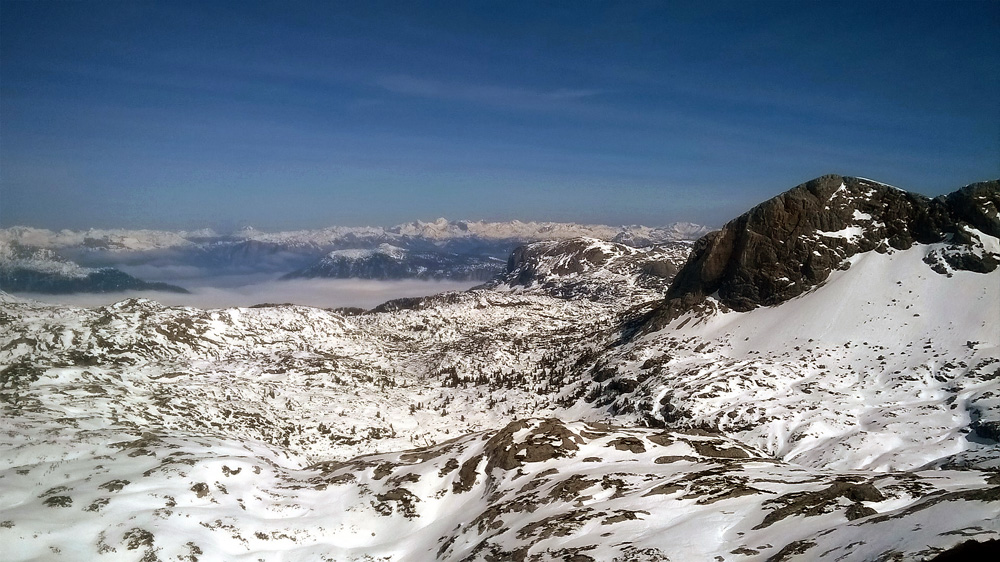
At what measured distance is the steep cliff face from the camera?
82750 millimetres

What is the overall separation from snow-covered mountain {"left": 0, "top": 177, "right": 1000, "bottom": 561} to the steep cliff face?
50cm

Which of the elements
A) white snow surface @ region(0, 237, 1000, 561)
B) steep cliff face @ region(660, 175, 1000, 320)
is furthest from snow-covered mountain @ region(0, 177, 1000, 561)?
steep cliff face @ region(660, 175, 1000, 320)

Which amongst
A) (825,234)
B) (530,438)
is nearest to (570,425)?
(530,438)

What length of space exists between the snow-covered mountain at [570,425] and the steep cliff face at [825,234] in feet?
1.63

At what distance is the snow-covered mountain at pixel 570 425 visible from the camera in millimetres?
25797

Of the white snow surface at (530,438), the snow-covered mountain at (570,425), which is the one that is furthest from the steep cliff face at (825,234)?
the white snow surface at (530,438)

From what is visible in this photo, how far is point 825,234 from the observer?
95062 millimetres

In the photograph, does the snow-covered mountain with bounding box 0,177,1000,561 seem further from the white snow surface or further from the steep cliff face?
the steep cliff face

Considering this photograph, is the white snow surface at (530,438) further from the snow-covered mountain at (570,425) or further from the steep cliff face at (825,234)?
the steep cliff face at (825,234)

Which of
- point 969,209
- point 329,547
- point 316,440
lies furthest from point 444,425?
point 969,209

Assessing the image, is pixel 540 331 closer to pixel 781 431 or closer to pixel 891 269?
pixel 891 269

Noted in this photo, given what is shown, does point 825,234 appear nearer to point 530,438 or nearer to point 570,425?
point 570,425

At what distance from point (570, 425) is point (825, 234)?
76.4 metres

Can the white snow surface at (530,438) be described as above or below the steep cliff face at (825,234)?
below
